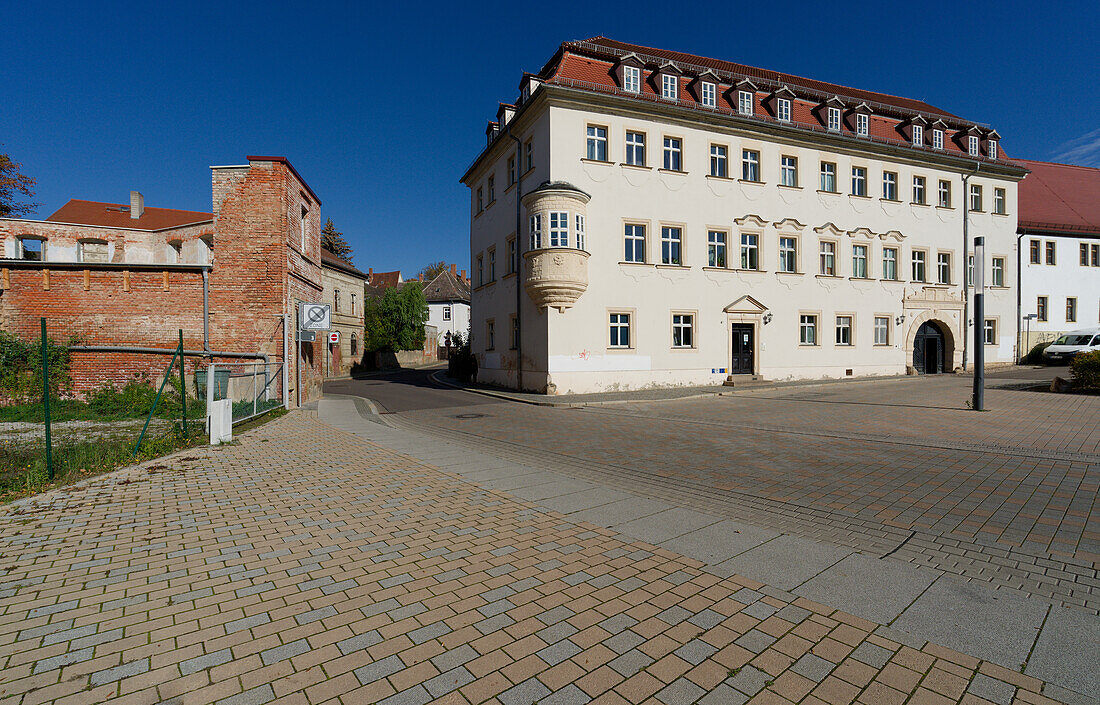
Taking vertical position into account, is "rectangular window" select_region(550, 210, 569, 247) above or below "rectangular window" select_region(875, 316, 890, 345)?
above

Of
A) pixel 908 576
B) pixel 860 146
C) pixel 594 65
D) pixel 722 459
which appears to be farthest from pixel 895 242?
pixel 908 576

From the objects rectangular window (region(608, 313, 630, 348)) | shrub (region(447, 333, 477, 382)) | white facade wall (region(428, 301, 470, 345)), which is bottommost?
shrub (region(447, 333, 477, 382))

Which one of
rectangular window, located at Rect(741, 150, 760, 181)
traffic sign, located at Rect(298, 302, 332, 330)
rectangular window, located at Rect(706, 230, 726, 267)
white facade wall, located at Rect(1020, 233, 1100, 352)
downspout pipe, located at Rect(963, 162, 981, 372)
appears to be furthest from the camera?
white facade wall, located at Rect(1020, 233, 1100, 352)

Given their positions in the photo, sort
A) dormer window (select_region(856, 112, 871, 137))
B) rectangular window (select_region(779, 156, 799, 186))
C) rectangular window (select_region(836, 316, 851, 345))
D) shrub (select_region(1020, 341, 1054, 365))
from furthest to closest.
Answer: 1. shrub (select_region(1020, 341, 1054, 365))
2. dormer window (select_region(856, 112, 871, 137))
3. rectangular window (select_region(836, 316, 851, 345))
4. rectangular window (select_region(779, 156, 799, 186))

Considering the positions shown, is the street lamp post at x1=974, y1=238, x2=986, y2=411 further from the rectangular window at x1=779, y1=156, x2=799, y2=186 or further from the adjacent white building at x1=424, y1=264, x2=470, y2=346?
the adjacent white building at x1=424, y1=264, x2=470, y2=346

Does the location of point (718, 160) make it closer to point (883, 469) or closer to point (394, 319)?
point (883, 469)

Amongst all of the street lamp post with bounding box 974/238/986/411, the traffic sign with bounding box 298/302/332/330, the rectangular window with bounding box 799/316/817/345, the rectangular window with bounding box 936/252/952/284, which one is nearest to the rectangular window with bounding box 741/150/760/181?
the rectangular window with bounding box 799/316/817/345

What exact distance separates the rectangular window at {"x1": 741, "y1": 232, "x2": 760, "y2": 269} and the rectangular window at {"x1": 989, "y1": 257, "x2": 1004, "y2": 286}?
17941mm

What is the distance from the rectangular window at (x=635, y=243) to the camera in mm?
22172

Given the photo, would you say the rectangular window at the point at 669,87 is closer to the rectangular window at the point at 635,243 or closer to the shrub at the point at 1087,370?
the rectangular window at the point at 635,243

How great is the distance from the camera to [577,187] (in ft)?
68.5

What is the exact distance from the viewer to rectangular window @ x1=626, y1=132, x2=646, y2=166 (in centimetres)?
2216

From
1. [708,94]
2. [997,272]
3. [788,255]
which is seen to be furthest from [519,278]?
[997,272]

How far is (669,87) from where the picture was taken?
75.9 ft
